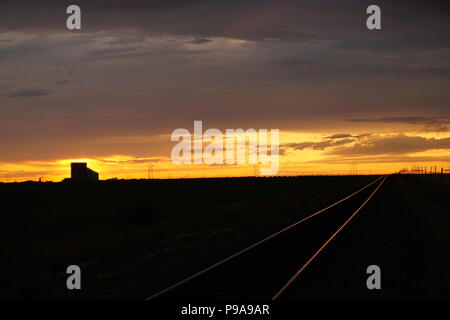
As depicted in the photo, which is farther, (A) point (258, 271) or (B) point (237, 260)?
(B) point (237, 260)

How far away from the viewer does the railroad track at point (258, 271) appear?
1080cm

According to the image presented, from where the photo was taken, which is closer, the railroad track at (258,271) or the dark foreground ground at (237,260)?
the railroad track at (258,271)

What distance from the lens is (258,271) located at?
1312cm

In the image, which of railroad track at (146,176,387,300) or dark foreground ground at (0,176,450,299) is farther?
dark foreground ground at (0,176,450,299)

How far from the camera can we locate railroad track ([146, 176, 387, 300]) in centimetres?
1080

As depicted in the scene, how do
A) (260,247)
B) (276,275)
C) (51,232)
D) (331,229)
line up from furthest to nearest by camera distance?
(51,232)
(331,229)
(260,247)
(276,275)
